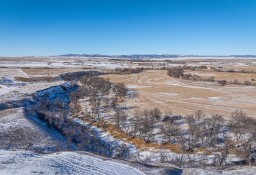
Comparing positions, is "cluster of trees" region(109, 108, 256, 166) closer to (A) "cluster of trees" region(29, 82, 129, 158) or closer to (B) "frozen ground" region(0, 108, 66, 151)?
(A) "cluster of trees" region(29, 82, 129, 158)

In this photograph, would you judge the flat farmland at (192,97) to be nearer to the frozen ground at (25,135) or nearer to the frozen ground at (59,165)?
the frozen ground at (25,135)

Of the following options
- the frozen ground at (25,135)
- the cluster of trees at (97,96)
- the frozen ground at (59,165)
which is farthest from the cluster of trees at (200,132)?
the frozen ground at (59,165)

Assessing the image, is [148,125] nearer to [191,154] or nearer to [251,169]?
[191,154]

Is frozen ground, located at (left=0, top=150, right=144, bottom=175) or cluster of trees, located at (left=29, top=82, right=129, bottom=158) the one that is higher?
frozen ground, located at (left=0, top=150, right=144, bottom=175)

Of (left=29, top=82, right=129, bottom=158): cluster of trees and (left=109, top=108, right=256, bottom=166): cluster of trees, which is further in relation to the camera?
(left=29, top=82, right=129, bottom=158): cluster of trees

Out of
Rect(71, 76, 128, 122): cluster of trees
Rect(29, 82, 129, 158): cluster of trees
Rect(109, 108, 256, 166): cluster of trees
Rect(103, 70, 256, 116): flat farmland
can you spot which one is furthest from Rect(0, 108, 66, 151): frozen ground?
Rect(103, 70, 256, 116): flat farmland

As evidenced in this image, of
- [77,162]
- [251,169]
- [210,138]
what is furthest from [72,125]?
[251,169]
